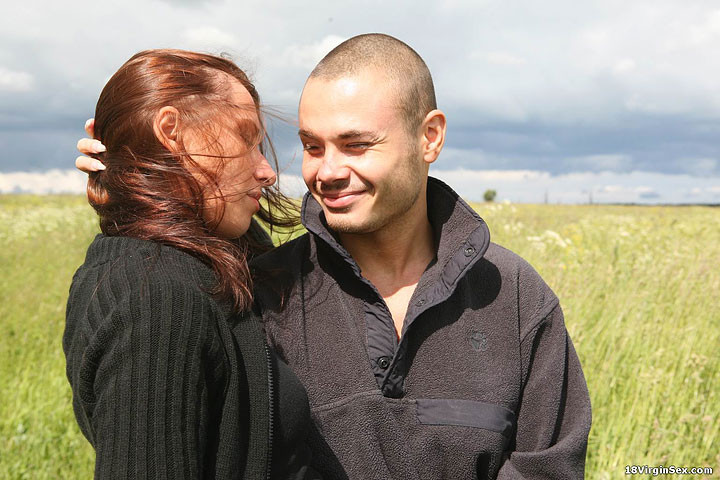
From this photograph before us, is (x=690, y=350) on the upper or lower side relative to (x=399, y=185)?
lower

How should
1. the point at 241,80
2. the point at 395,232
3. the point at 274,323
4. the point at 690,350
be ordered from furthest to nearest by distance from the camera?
the point at 690,350, the point at 395,232, the point at 274,323, the point at 241,80

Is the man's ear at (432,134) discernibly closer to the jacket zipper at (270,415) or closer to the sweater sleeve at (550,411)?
the sweater sleeve at (550,411)

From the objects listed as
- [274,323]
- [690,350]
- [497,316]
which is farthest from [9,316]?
[690,350]

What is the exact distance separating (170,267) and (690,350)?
4.34m

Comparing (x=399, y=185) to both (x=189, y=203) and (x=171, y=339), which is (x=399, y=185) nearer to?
(x=189, y=203)

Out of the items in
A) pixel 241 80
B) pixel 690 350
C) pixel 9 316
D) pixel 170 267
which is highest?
pixel 241 80

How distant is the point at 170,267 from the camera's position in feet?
5.60

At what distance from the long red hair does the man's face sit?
18.8 inches

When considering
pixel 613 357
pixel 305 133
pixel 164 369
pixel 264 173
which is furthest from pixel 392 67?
pixel 613 357

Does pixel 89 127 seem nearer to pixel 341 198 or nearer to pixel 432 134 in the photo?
pixel 341 198

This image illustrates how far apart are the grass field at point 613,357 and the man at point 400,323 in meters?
1.51

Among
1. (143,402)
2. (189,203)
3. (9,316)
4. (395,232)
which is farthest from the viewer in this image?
(9,316)

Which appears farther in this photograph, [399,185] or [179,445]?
[399,185]

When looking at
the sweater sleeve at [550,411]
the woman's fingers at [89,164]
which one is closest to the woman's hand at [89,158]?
the woman's fingers at [89,164]
